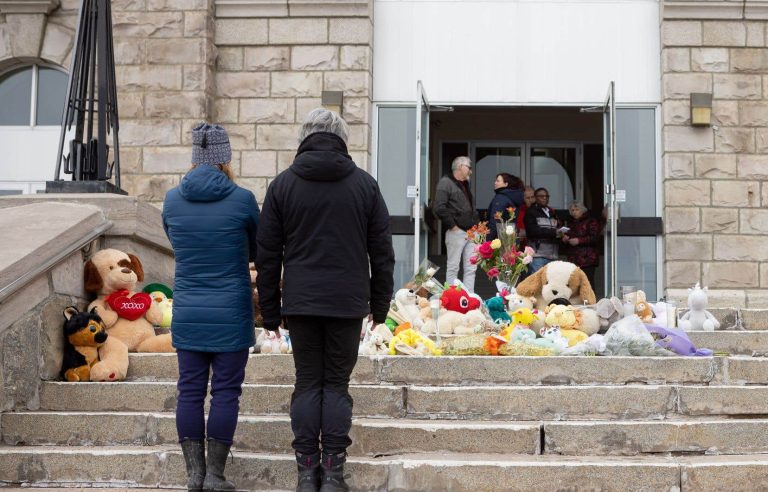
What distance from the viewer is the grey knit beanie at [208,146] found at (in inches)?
202

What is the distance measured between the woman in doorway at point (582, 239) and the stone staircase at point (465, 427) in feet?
19.1

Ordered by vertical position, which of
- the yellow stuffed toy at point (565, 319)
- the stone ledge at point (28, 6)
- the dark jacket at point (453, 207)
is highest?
the stone ledge at point (28, 6)

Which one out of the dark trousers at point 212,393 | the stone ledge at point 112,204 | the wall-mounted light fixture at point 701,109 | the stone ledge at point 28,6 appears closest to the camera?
the dark trousers at point 212,393

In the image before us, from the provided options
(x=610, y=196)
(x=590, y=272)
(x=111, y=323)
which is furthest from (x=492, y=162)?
(x=111, y=323)

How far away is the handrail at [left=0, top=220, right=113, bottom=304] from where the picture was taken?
5545 mm

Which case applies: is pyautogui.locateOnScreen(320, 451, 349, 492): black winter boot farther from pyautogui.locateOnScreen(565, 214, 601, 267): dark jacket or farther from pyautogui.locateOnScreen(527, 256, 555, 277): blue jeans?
pyautogui.locateOnScreen(565, 214, 601, 267): dark jacket

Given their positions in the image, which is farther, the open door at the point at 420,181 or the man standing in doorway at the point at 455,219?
the open door at the point at 420,181

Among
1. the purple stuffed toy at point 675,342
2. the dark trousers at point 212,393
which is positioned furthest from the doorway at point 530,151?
the dark trousers at point 212,393

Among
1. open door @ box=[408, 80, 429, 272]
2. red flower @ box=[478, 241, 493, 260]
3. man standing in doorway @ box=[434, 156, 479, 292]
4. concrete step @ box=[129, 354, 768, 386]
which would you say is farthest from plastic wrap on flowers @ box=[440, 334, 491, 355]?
open door @ box=[408, 80, 429, 272]

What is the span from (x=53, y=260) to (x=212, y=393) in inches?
68.5

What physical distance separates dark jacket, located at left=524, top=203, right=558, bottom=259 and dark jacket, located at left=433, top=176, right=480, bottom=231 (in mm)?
958

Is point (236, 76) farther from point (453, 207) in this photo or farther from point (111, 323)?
point (111, 323)

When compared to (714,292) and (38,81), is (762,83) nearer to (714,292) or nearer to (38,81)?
(714,292)

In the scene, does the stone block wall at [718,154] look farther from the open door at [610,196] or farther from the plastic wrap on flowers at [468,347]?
the plastic wrap on flowers at [468,347]
